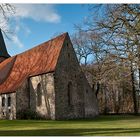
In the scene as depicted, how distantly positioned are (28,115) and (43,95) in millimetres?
1651

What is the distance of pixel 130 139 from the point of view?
9.27 metres

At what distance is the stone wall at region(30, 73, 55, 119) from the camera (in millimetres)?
20984

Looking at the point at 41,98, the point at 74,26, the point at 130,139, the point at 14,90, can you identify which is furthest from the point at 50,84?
the point at 130,139

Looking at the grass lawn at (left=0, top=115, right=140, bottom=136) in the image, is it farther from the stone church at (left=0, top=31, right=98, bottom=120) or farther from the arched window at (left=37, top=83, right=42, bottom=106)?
the arched window at (left=37, top=83, right=42, bottom=106)

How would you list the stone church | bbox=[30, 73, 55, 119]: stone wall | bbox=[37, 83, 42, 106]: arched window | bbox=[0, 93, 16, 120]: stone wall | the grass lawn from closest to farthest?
the grass lawn
bbox=[30, 73, 55, 119]: stone wall
the stone church
bbox=[37, 83, 42, 106]: arched window
bbox=[0, 93, 16, 120]: stone wall

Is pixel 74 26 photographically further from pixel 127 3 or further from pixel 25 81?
pixel 25 81

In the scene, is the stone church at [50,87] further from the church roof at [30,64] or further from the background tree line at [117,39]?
the background tree line at [117,39]

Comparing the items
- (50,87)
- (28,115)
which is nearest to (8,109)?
(28,115)

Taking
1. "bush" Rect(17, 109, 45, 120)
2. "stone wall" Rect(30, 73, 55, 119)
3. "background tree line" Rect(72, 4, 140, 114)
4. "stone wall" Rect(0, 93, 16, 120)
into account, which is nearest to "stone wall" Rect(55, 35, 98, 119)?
"stone wall" Rect(30, 73, 55, 119)

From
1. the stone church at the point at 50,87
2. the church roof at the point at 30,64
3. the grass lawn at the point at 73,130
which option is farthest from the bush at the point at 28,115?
the grass lawn at the point at 73,130

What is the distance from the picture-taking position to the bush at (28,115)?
21653mm

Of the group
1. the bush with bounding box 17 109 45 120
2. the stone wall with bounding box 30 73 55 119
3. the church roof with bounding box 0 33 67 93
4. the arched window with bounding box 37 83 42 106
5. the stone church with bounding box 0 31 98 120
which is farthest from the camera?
the arched window with bounding box 37 83 42 106

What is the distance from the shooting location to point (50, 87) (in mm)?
21203

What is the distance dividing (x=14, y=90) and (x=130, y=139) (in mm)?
14599
